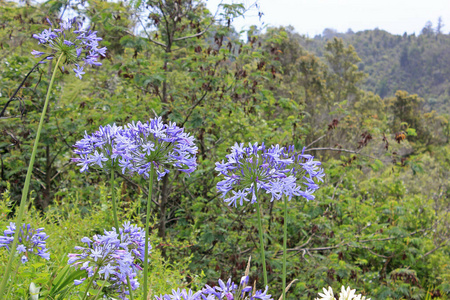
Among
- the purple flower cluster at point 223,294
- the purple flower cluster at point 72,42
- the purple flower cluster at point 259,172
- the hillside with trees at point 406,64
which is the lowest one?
the purple flower cluster at point 223,294

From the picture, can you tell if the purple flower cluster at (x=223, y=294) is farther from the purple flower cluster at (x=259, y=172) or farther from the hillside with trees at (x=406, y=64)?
the hillside with trees at (x=406, y=64)

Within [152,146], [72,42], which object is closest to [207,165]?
[72,42]

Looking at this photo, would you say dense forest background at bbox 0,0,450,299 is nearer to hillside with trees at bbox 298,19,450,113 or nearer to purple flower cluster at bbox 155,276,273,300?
purple flower cluster at bbox 155,276,273,300

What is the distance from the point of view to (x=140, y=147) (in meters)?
1.14

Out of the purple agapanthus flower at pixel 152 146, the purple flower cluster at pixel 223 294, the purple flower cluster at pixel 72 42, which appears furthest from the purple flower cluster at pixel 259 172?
the purple flower cluster at pixel 72 42

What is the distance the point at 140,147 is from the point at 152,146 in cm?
6

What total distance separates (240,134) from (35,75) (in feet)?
9.56

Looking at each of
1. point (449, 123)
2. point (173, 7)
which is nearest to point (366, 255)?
point (173, 7)

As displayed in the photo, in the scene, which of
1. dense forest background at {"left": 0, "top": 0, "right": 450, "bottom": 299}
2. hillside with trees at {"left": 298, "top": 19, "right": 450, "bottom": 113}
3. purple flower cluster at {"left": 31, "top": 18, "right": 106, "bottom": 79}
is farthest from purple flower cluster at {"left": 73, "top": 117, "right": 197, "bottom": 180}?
hillside with trees at {"left": 298, "top": 19, "right": 450, "bottom": 113}

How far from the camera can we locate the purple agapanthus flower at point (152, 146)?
44.0 inches

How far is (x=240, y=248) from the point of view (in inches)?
171

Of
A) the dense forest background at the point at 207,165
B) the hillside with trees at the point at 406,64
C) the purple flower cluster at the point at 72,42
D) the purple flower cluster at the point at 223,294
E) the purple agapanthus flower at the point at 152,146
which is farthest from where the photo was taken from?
the hillside with trees at the point at 406,64

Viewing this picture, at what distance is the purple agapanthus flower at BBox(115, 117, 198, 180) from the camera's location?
112cm

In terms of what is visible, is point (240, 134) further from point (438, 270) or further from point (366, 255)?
point (438, 270)
